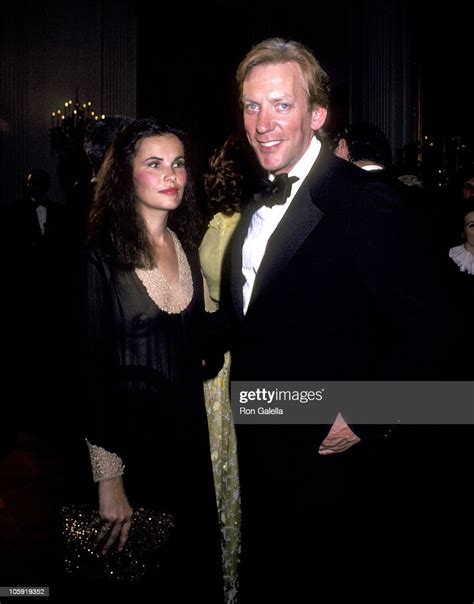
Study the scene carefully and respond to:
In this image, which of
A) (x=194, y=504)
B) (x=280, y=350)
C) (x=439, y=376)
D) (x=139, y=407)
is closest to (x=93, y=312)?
(x=139, y=407)

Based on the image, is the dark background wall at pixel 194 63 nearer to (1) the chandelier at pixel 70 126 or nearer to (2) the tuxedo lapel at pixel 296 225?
(1) the chandelier at pixel 70 126

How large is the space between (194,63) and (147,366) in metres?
8.29

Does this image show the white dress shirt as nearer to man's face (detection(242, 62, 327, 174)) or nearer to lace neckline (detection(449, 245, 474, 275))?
man's face (detection(242, 62, 327, 174))

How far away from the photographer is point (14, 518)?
3363 mm

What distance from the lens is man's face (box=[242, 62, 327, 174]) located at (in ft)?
5.45

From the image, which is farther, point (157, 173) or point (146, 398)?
point (157, 173)

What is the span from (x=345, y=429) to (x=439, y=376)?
0.28 metres

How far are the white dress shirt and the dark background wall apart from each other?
21.7 ft

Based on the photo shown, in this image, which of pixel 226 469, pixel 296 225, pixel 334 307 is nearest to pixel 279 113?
pixel 296 225

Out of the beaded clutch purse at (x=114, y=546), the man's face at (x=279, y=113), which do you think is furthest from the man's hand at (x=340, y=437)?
the man's face at (x=279, y=113)

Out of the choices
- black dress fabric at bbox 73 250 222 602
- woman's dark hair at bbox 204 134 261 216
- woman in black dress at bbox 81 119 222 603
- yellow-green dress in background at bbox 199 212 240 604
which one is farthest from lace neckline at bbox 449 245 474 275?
black dress fabric at bbox 73 250 222 602

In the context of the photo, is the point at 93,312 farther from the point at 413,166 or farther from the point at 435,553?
the point at 413,166

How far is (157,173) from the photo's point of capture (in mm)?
1906

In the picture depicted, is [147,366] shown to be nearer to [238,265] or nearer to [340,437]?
[238,265]
